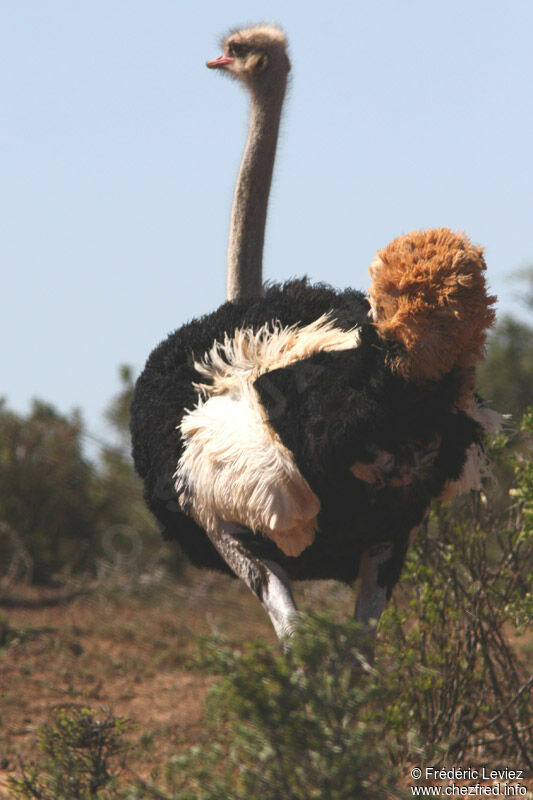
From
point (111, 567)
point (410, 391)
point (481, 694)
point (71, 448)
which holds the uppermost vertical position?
point (71, 448)

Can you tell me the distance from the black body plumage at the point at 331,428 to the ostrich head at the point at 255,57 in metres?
A: 1.29

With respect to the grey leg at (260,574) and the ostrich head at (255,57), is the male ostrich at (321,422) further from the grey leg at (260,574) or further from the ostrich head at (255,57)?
the ostrich head at (255,57)

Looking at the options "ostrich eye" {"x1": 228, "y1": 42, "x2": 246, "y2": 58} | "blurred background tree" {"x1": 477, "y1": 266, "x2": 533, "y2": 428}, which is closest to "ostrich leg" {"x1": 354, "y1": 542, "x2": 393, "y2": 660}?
"ostrich eye" {"x1": 228, "y1": 42, "x2": 246, "y2": 58}

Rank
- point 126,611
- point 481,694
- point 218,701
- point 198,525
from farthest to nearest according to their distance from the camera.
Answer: point 126,611 < point 481,694 < point 198,525 < point 218,701

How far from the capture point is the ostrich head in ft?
13.0

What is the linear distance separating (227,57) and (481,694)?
8.22 ft

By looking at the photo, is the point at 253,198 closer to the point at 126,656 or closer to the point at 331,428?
the point at 331,428

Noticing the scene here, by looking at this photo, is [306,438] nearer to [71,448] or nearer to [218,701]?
[218,701]

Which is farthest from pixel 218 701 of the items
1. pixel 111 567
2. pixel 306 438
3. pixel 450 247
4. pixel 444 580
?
pixel 111 567

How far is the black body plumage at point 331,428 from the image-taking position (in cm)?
239

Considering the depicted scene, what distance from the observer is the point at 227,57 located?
4090mm

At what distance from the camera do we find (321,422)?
7.91 ft

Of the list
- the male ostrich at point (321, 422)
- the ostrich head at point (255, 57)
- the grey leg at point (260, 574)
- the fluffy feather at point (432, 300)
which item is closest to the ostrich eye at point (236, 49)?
the ostrich head at point (255, 57)

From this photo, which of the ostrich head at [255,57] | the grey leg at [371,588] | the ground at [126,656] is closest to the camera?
the grey leg at [371,588]
